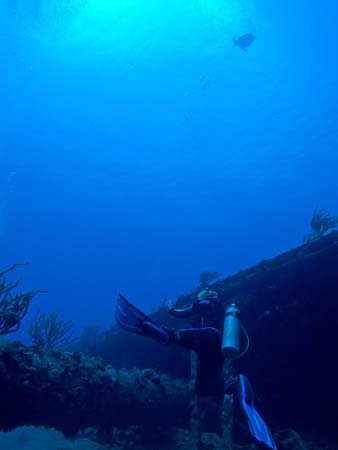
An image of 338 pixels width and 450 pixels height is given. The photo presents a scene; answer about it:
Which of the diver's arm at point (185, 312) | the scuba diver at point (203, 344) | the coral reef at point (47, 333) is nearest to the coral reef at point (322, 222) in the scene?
the diver's arm at point (185, 312)

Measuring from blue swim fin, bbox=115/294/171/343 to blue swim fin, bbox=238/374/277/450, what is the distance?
1.10 meters

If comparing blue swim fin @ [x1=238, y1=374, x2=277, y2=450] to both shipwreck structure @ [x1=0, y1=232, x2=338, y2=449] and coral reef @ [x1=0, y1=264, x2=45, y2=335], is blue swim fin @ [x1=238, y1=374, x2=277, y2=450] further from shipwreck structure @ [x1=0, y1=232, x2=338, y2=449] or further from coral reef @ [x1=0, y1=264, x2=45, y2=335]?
coral reef @ [x1=0, y1=264, x2=45, y2=335]

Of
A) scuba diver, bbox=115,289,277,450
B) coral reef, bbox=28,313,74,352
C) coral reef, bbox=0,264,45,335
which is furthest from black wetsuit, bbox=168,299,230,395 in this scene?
coral reef, bbox=28,313,74,352

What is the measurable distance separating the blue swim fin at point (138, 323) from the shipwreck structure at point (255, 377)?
1066mm

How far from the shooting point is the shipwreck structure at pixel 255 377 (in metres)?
4.06

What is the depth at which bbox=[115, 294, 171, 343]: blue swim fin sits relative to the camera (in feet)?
13.4

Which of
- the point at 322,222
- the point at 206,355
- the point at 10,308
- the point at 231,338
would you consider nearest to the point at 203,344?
the point at 206,355

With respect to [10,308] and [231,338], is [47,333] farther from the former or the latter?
[231,338]

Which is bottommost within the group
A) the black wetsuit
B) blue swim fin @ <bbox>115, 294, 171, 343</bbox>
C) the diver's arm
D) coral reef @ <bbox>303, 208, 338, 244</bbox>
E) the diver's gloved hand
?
the diver's gloved hand

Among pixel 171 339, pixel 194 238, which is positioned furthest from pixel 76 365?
pixel 194 238

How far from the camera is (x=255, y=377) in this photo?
5770mm

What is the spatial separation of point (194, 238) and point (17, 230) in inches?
1993

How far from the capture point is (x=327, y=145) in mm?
54656

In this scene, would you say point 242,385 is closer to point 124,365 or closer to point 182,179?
point 124,365
